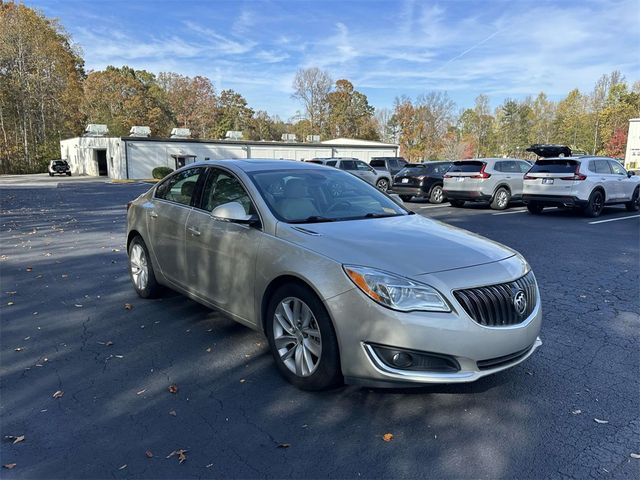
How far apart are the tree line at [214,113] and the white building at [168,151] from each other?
8.24 meters

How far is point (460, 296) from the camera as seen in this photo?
2.76 m

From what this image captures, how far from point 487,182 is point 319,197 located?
40.6 ft

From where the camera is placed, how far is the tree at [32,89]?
155 feet

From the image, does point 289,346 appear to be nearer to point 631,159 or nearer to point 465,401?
point 465,401

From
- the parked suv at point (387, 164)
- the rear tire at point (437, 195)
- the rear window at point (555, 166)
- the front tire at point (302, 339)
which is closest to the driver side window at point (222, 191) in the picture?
the front tire at point (302, 339)

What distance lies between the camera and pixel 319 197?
13.2ft

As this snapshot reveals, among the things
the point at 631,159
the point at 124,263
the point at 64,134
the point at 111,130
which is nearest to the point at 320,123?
the point at 111,130

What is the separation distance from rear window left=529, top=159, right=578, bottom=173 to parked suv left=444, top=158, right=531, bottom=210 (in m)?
1.84

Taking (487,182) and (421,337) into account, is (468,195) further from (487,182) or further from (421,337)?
(421,337)

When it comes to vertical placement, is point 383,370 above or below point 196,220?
below

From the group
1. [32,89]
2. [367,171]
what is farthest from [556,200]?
[32,89]

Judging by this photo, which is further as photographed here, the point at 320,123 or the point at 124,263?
the point at 320,123

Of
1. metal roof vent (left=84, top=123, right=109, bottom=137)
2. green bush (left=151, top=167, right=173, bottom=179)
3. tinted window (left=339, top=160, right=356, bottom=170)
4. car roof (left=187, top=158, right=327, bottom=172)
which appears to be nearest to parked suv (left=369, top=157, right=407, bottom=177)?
tinted window (left=339, top=160, right=356, bottom=170)

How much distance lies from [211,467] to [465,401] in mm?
1714
